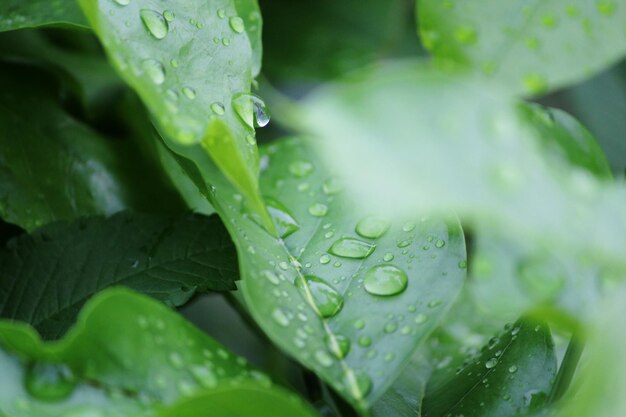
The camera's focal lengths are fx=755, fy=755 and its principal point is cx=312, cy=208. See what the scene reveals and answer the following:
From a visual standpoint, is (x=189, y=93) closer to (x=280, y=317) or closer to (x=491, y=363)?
(x=280, y=317)

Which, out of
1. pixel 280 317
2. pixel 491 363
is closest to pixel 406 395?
pixel 491 363

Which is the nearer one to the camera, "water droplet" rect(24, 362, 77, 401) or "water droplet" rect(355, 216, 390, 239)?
"water droplet" rect(24, 362, 77, 401)

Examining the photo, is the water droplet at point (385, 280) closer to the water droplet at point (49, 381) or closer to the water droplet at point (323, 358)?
the water droplet at point (323, 358)

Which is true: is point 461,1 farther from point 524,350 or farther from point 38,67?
point 38,67

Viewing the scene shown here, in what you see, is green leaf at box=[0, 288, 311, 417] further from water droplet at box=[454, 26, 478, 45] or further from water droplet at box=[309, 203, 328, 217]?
water droplet at box=[454, 26, 478, 45]

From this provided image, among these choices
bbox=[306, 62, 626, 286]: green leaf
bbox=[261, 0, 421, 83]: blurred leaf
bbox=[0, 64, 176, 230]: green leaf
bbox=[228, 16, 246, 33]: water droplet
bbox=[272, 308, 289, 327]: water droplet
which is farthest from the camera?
bbox=[261, 0, 421, 83]: blurred leaf

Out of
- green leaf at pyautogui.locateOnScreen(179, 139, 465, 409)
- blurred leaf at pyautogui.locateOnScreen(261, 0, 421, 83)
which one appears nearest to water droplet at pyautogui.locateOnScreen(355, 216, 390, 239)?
green leaf at pyautogui.locateOnScreen(179, 139, 465, 409)

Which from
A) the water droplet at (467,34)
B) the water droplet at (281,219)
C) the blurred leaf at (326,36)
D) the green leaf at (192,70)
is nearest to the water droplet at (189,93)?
the green leaf at (192,70)
